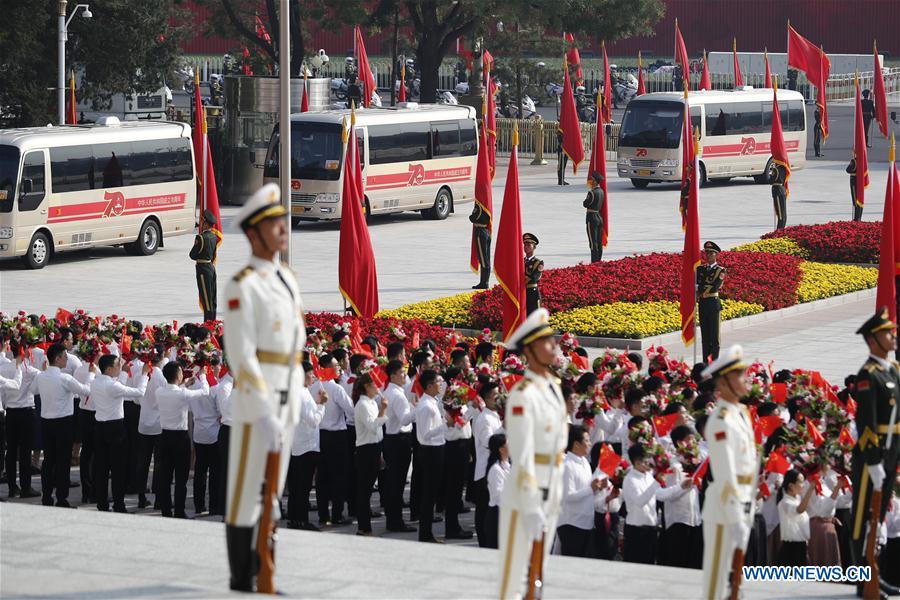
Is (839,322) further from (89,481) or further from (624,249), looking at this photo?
(89,481)

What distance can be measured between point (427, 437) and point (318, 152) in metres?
18.3

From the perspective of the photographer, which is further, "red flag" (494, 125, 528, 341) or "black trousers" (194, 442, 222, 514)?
"red flag" (494, 125, 528, 341)

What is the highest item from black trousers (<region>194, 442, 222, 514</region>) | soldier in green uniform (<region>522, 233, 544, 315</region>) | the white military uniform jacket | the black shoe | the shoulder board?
the shoulder board

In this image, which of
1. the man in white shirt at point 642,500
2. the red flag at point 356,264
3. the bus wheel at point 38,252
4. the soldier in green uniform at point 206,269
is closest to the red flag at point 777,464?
the man in white shirt at point 642,500

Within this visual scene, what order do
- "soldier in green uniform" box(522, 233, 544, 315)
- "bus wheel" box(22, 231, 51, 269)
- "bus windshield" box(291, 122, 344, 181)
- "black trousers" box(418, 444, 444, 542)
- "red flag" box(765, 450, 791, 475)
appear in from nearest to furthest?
"red flag" box(765, 450, 791, 475) < "black trousers" box(418, 444, 444, 542) < "soldier in green uniform" box(522, 233, 544, 315) < "bus wheel" box(22, 231, 51, 269) < "bus windshield" box(291, 122, 344, 181)

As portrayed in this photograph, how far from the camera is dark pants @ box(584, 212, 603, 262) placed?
2422 cm

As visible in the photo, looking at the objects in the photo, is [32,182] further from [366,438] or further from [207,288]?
[366,438]

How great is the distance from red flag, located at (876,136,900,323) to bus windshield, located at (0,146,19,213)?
13173 mm

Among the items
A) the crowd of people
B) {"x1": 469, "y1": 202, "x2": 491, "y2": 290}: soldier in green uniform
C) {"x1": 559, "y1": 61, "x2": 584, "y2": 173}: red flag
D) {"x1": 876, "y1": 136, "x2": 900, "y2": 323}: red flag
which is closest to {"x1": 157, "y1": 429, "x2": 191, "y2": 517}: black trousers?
the crowd of people

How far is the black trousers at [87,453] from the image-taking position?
13.2 metres

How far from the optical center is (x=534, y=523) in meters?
7.56

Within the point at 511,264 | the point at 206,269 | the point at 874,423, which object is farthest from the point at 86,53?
the point at 874,423

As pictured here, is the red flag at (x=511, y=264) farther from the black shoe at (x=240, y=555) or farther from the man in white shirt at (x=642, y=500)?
the black shoe at (x=240, y=555)

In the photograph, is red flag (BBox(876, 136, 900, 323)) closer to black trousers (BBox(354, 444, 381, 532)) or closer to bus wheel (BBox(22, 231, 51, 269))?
black trousers (BBox(354, 444, 381, 532))
